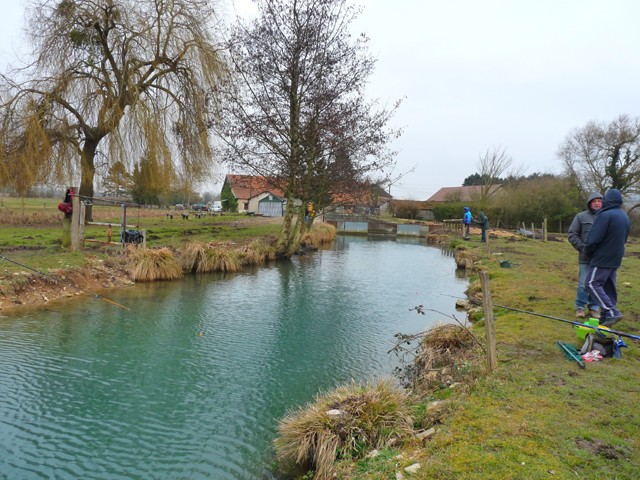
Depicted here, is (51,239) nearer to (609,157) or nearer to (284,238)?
(284,238)

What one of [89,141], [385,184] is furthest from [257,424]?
[385,184]

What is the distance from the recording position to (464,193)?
67312mm

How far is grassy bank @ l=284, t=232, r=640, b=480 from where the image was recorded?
3.08 meters

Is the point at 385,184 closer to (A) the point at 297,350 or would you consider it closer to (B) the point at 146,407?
(A) the point at 297,350

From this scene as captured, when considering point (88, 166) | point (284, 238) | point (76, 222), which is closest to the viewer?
point (76, 222)

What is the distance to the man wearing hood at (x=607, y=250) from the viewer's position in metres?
5.86

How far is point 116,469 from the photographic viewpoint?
3.98 meters

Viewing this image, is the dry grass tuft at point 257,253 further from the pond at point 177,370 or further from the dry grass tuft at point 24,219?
the dry grass tuft at point 24,219

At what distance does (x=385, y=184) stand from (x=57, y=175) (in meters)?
14.4

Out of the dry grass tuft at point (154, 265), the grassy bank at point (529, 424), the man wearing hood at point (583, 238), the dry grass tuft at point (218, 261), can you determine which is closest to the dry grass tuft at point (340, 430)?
the grassy bank at point (529, 424)

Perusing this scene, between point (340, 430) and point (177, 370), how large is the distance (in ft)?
10.7

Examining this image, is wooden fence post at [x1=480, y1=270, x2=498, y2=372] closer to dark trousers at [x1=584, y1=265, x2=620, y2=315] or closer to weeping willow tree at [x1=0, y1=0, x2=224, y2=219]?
dark trousers at [x1=584, y1=265, x2=620, y2=315]

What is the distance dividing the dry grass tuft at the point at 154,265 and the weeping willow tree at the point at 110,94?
590 cm

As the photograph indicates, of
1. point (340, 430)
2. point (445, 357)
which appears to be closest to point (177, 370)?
point (340, 430)
